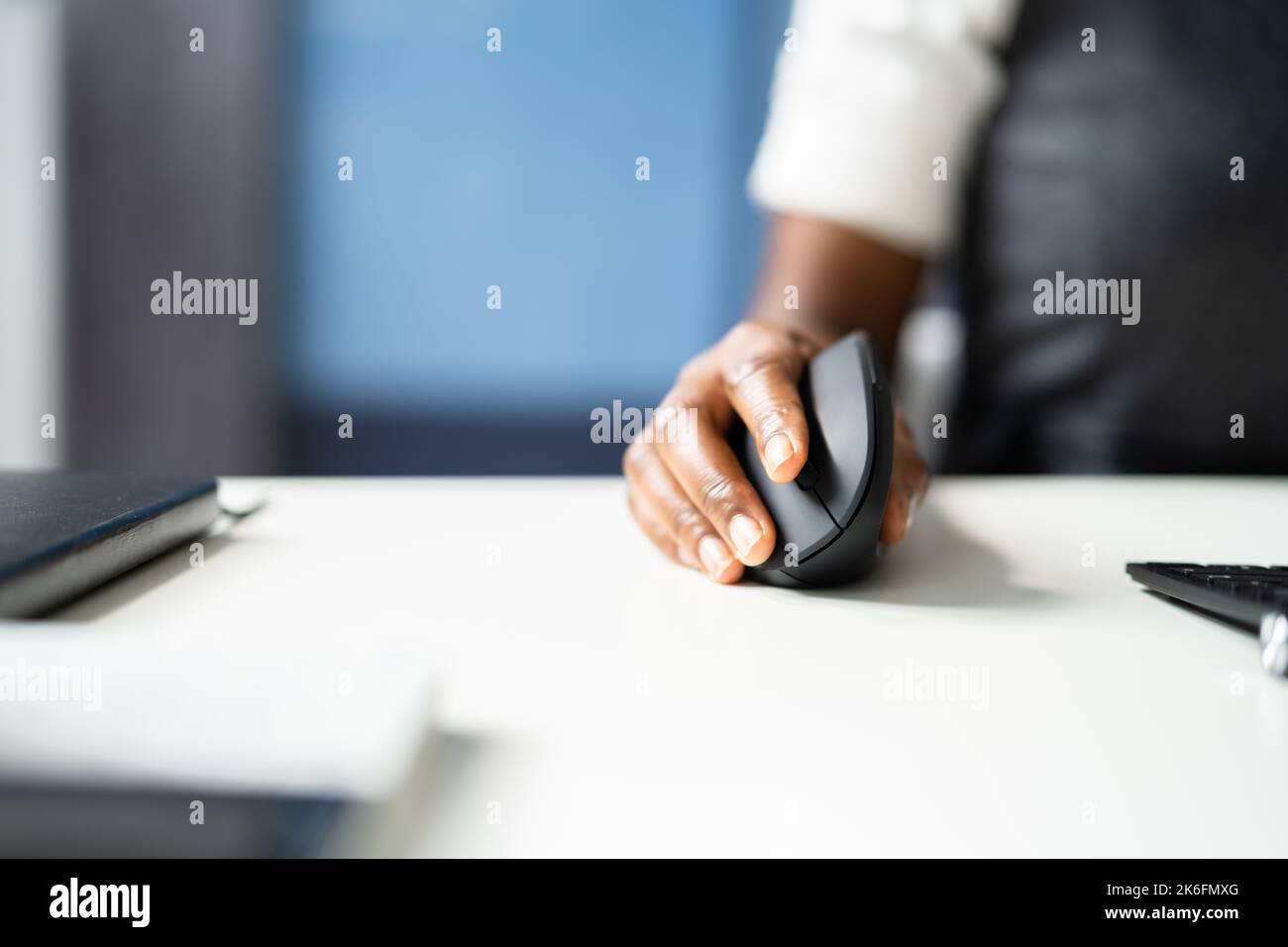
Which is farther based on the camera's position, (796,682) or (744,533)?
(744,533)

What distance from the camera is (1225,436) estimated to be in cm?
104

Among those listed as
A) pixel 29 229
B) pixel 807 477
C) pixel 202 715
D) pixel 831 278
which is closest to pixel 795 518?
pixel 807 477

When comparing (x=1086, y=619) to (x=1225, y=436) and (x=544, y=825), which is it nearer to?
(x=544, y=825)

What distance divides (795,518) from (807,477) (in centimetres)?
2

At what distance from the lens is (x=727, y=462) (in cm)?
53

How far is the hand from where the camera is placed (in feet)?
1.61

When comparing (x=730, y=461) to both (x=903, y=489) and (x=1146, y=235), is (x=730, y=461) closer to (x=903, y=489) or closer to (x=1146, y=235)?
(x=903, y=489)

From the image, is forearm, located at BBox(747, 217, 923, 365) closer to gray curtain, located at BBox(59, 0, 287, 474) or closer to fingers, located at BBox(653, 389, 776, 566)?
fingers, located at BBox(653, 389, 776, 566)

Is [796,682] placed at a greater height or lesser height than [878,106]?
lesser

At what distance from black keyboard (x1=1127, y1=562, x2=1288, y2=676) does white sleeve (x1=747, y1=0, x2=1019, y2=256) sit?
73 centimetres

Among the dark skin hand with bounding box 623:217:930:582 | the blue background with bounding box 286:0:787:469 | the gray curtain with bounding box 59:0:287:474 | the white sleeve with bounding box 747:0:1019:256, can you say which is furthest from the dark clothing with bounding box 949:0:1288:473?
the gray curtain with bounding box 59:0:287:474

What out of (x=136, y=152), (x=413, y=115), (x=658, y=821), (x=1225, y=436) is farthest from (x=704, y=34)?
(x=658, y=821)

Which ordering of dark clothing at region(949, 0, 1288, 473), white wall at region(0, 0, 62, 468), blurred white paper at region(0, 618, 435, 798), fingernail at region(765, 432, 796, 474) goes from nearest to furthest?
blurred white paper at region(0, 618, 435, 798) < fingernail at region(765, 432, 796, 474) < dark clothing at region(949, 0, 1288, 473) < white wall at region(0, 0, 62, 468)

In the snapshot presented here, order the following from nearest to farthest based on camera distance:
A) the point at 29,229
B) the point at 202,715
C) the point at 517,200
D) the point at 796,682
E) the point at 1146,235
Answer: the point at 202,715, the point at 796,682, the point at 1146,235, the point at 29,229, the point at 517,200
